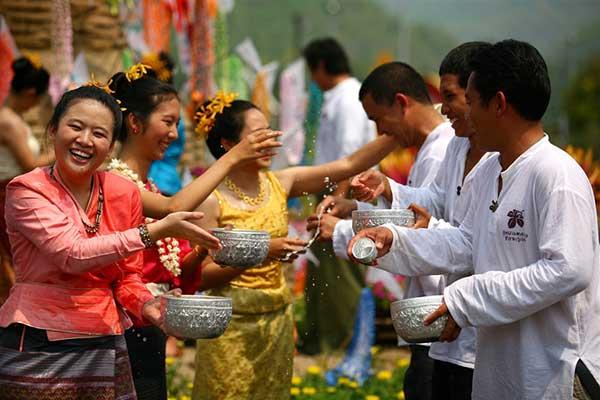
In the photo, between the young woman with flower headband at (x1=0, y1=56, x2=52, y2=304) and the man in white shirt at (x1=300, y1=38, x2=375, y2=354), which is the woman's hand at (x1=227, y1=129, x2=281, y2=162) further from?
the man in white shirt at (x1=300, y1=38, x2=375, y2=354)

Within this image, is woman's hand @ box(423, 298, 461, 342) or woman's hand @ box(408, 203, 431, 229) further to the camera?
woman's hand @ box(408, 203, 431, 229)

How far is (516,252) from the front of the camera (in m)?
3.42

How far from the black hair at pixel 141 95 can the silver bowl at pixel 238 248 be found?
31.4 inches

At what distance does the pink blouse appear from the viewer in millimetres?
3445

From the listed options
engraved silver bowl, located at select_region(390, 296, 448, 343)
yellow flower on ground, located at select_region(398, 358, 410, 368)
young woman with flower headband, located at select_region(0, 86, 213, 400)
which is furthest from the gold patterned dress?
yellow flower on ground, located at select_region(398, 358, 410, 368)

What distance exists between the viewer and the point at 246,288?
487 centimetres

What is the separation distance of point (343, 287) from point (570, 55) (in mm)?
11615

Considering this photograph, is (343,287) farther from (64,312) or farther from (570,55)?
(570,55)

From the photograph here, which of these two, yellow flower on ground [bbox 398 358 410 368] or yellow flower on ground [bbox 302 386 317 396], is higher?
yellow flower on ground [bbox 398 358 410 368]

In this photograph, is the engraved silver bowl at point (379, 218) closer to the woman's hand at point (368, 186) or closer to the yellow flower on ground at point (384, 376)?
the woman's hand at point (368, 186)

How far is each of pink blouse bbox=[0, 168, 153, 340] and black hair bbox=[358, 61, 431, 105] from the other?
1.74m

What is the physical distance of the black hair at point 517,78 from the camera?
3414mm

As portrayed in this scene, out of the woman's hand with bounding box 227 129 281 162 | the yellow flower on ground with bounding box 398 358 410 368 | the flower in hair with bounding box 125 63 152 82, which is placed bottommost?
the yellow flower on ground with bounding box 398 358 410 368

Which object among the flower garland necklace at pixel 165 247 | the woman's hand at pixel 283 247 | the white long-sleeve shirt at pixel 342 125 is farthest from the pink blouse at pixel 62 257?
the white long-sleeve shirt at pixel 342 125
